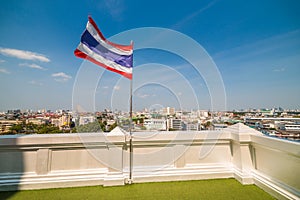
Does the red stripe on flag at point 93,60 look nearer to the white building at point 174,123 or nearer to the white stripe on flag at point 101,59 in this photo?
the white stripe on flag at point 101,59

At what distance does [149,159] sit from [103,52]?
79.0 inches

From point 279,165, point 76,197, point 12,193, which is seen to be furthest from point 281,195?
point 12,193

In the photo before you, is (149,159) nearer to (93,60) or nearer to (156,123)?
(156,123)

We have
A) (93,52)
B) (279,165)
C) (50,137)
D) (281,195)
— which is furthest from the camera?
(93,52)

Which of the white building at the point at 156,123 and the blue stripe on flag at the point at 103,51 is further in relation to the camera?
the white building at the point at 156,123

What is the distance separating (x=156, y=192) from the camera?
2.01m

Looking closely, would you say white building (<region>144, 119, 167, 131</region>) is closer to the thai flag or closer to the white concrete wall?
the white concrete wall

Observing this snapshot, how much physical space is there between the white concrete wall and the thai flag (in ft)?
3.73

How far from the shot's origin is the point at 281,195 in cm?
179

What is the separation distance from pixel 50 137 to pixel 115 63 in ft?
5.07

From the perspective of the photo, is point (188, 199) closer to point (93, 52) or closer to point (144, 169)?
point (144, 169)

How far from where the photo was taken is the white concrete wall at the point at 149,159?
200 cm

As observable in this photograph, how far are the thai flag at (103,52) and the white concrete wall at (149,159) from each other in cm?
114

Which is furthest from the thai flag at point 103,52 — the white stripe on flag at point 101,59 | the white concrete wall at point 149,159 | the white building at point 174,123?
the white building at point 174,123
